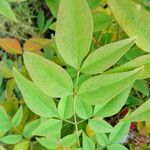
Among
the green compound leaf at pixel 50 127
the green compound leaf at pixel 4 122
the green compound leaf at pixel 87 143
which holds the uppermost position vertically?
the green compound leaf at pixel 50 127

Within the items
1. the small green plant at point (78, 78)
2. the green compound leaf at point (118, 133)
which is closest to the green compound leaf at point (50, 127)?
the small green plant at point (78, 78)

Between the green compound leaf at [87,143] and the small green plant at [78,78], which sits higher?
the small green plant at [78,78]

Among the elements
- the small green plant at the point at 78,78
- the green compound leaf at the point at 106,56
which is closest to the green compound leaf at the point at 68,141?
the small green plant at the point at 78,78

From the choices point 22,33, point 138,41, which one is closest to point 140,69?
point 138,41

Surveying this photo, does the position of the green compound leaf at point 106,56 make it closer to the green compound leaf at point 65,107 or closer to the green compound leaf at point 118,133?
the green compound leaf at point 65,107

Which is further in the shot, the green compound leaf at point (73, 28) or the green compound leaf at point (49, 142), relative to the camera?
the green compound leaf at point (49, 142)

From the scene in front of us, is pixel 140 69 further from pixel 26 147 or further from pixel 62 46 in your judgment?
pixel 26 147

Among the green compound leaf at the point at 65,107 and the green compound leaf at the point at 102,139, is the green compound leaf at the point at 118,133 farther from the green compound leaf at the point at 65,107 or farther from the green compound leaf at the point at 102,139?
the green compound leaf at the point at 65,107
